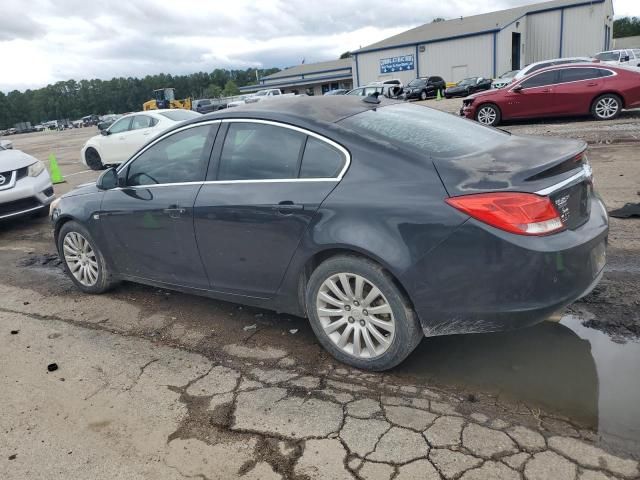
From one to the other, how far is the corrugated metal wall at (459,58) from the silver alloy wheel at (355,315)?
152ft

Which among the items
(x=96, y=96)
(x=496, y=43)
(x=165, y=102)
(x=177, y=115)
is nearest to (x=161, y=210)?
(x=177, y=115)

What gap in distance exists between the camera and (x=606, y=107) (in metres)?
12.7

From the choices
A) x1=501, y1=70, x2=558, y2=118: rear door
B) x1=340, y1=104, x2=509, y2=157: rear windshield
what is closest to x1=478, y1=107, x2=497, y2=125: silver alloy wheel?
x1=501, y1=70, x2=558, y2=118: rear door

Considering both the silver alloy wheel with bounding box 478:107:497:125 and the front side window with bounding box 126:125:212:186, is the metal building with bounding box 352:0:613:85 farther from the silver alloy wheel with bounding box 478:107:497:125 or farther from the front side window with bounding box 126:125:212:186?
the front side window with bounding box 126:125:212:186

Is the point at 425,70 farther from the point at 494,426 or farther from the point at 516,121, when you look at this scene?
the point at 494,426

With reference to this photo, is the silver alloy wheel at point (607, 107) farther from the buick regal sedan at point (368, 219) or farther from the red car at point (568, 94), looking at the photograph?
the buick regal sedan at point (368, 219)

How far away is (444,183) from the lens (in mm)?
2848

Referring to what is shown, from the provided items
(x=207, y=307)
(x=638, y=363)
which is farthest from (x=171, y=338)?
(x=638, y=363)

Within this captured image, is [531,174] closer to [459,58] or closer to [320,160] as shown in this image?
[320,160]

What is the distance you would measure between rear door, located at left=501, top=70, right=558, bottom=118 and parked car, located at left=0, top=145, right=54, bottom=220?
1093 centimetres

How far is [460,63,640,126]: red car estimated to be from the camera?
12.3 metres

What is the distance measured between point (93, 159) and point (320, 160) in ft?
41.2

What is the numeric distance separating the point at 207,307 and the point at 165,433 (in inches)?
67.3

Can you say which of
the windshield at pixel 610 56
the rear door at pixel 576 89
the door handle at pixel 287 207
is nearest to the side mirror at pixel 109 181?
the door handle at pixel 287 207
